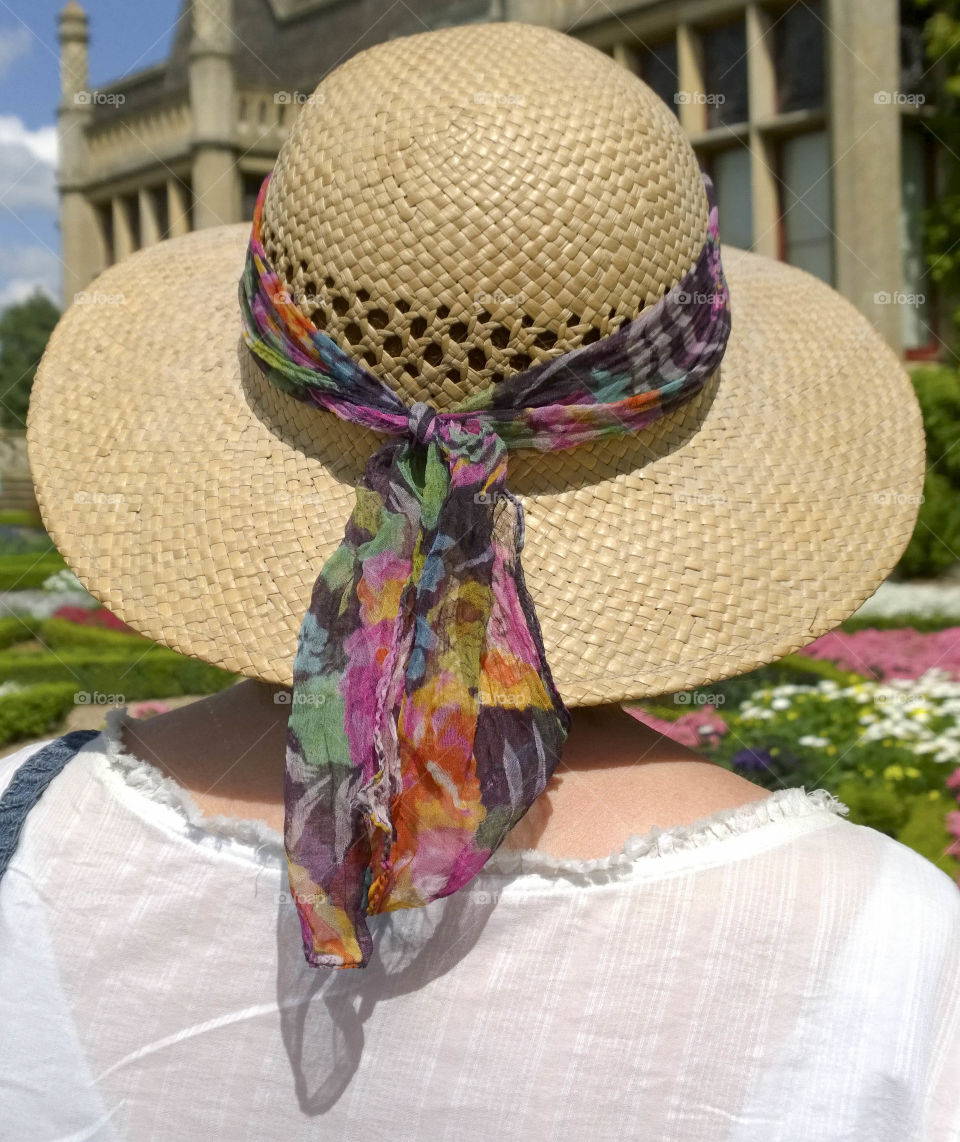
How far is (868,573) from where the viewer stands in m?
1.57

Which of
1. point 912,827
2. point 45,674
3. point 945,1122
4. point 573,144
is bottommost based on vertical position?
point 45,674

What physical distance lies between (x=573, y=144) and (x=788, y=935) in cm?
89

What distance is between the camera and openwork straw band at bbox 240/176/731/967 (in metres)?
1.21

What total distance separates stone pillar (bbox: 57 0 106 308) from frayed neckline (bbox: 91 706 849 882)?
20516 mm

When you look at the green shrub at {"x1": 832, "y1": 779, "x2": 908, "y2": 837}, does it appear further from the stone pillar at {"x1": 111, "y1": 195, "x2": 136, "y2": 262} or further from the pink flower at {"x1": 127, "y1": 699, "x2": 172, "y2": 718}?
the stone pillar at {"x1": 111, "y1": 195, "x2": 136, "y2": 262}

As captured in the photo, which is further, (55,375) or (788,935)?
(55,375)

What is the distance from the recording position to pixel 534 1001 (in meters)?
1.21

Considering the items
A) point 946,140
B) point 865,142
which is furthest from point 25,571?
point 946,140

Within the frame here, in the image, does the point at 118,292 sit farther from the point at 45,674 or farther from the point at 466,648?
the point at 45,674

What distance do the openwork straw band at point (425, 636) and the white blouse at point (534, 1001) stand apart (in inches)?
2.9

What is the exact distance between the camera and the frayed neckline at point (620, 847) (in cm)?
121

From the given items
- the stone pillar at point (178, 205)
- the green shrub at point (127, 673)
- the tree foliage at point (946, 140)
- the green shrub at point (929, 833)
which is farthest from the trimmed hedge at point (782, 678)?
the stone pillar at point (178, 205)

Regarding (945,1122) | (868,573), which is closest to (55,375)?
(868,573)

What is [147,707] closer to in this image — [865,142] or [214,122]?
[865,142]
